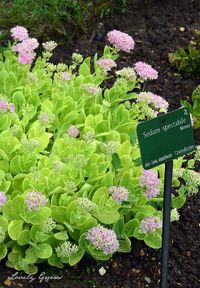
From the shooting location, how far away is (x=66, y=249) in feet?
7.47

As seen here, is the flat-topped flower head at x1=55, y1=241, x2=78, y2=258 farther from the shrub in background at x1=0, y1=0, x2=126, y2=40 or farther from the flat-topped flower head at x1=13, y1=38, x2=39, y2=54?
the shrub in background at x1=0, y1=0, x2=126, y2=40

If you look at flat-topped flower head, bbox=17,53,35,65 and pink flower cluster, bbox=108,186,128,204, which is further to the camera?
flat-topped flower head, bbox=17,53,35,65

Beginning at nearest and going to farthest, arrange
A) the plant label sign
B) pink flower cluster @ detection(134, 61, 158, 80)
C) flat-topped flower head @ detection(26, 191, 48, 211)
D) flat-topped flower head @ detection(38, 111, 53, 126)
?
Result: the plant label sign, flat-topped flower head @ detection(26, 191, 48, 211), flat-topped flower head @ detection(38, 111, 53, 126), pink flower cluster @ detection(134, 61, 158, 80)

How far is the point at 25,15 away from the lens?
3873mm

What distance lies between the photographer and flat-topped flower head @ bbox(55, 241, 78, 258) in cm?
228

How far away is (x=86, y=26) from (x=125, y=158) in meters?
1.62

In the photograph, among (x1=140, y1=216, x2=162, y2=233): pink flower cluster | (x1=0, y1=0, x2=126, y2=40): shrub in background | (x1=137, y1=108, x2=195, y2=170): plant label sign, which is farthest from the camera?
(x1=0, y1=0, x2=126, y2=40): shrub in background

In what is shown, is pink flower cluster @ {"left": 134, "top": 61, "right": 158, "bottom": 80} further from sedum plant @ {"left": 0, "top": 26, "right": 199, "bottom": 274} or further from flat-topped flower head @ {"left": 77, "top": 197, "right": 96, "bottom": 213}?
flat-topped flower head @ {"left": 77, "top": 197, "right": 96, "bottom": 213}

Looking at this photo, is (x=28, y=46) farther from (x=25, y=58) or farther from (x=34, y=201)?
(x=34, y=201)

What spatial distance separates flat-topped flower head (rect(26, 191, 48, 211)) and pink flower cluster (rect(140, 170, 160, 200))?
1.38 ft

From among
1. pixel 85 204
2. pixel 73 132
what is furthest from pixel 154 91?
pixel 85 204

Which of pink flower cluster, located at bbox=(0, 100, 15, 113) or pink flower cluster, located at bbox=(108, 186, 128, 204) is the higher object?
pink flower cluster, located at bbox=(0, 100, 15, 113)

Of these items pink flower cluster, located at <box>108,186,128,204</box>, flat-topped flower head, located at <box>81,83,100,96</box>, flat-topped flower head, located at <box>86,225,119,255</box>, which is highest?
flat-topped flower head, located at <box>81,83,100,96</box>

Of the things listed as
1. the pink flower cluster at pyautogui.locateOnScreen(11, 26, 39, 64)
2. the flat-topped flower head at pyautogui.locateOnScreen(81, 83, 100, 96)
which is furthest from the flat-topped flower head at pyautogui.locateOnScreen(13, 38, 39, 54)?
the flat-topped flower head at pyautogui.locateOnScreen(81, 83, 100, 96)
